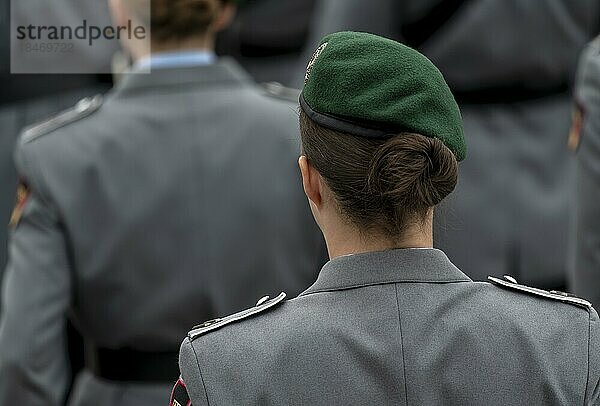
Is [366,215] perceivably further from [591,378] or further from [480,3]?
[480,3]

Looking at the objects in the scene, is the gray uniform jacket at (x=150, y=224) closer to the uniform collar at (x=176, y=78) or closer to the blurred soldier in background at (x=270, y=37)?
the uniform collar at (x=176, y=78)

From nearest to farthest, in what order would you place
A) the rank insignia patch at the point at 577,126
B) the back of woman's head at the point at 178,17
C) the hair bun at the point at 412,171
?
the hair bun at the point at 412,171, the back of woman's head at the point at 178,17, the rank insignia patch at the point at 577,126

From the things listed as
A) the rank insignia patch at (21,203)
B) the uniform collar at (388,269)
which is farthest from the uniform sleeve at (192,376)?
the rank insignia patch at (21,203)

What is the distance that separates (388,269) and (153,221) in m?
1.10

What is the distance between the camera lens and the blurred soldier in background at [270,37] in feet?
13.5

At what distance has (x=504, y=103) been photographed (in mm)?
3406

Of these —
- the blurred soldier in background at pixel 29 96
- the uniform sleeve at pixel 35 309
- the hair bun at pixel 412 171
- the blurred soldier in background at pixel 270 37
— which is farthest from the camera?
the blurred soldier in background at pixel 270 37

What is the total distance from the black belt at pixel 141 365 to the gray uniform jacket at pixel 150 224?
19 millimetres

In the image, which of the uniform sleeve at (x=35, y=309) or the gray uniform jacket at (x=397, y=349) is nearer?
the gray uniform jacket at (x=397, y=349)

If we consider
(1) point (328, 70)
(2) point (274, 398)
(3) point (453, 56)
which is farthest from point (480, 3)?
(2) point (274, 398)

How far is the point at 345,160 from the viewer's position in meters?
1.75

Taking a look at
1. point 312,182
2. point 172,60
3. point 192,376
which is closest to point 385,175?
point 312,182

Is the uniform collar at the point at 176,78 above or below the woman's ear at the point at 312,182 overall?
below

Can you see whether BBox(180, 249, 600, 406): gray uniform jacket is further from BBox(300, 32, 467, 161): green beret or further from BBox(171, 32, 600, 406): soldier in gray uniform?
BBox(300, 32, 467, 161): green beret
